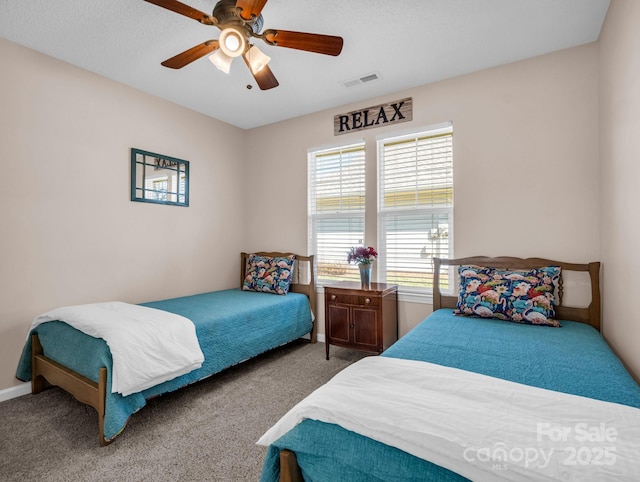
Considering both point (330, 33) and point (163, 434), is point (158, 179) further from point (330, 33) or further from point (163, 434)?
point (163, 434)

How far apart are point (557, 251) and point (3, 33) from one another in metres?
4.44

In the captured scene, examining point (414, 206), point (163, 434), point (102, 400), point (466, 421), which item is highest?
point (414, 206)

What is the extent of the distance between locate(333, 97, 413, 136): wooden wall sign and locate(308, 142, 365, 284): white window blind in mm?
197

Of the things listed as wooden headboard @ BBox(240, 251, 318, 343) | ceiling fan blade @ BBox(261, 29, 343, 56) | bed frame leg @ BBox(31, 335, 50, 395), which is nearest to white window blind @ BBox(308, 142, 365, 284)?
wooden headboard @ BBox(240, 251, 318, 343)

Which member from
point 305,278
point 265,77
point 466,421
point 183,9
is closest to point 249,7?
point 183,9

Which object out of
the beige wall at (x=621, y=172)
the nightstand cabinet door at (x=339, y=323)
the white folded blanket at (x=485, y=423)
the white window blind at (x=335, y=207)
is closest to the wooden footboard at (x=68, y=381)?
the white folded blanket at (x=485, y=423)

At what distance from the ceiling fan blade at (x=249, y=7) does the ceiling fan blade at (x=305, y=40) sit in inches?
5.1

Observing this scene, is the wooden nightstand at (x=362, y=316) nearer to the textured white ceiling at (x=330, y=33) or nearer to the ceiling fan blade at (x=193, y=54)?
the textured white ceiling at (x=330, y=33)

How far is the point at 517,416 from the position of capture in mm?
1031

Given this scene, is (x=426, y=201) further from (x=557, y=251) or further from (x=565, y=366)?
(x=565, y=366)

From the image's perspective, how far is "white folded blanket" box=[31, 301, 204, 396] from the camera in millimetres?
1982

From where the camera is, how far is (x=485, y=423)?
992mm

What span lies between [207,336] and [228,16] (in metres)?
2.16

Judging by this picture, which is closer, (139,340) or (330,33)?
(139,340)
